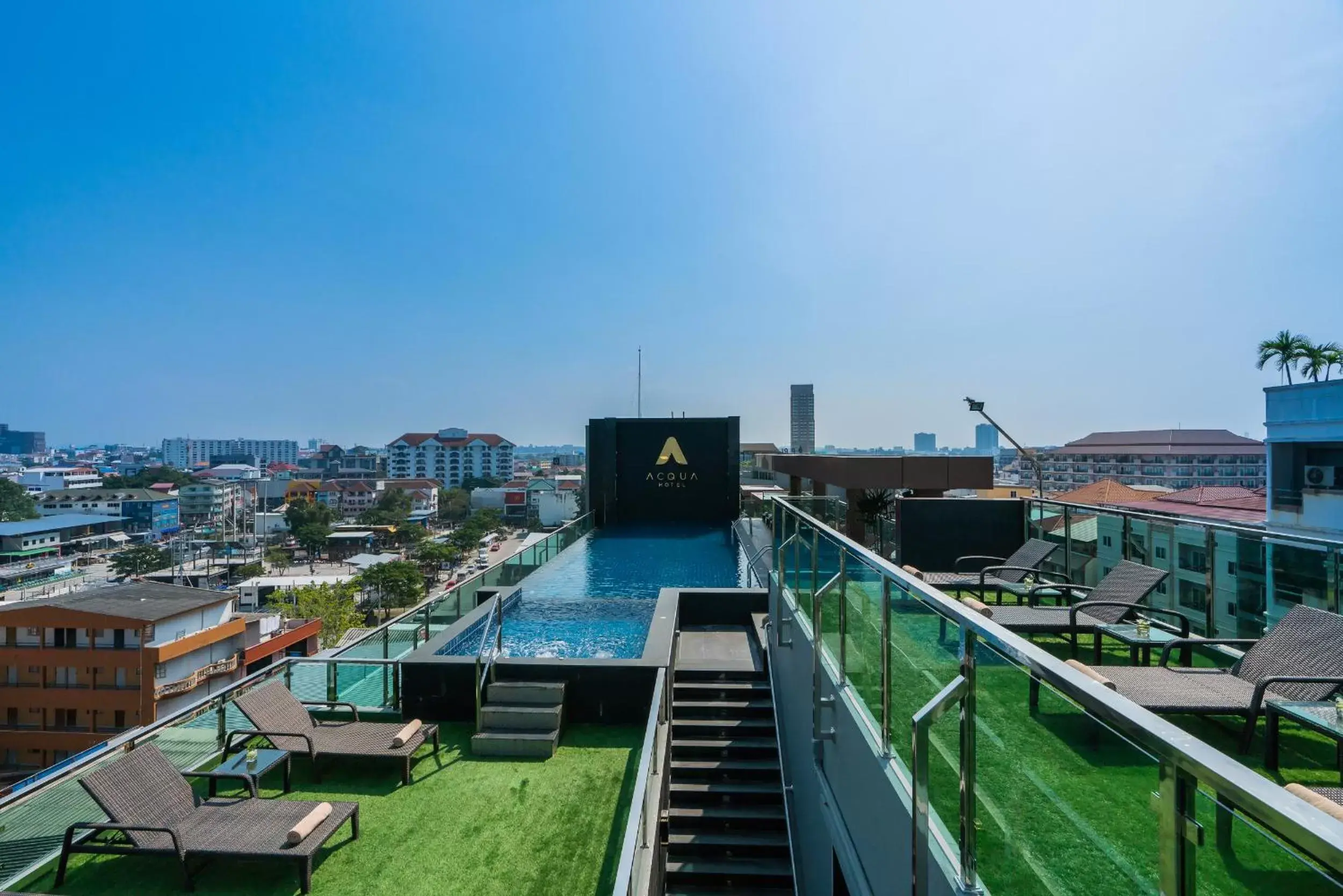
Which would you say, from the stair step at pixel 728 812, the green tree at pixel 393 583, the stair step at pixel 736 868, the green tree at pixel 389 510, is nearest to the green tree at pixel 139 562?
the green tree at pixel 389 510

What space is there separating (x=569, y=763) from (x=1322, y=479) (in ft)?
66.9

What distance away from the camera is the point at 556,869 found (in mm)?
3979

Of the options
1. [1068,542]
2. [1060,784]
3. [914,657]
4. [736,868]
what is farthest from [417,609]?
[1060,784]

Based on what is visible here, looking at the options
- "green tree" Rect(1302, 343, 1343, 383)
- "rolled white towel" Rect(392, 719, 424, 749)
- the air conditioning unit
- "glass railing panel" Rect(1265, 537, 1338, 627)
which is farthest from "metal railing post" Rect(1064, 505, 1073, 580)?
"green tree" Rect(1302, 343, 1343, 383)

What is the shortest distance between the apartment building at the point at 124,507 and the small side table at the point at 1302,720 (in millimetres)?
129136

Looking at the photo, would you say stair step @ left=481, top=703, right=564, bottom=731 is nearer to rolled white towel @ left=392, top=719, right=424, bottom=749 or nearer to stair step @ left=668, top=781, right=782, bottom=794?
rolled white towel @ left=392, top=719, right=424, bottom=749

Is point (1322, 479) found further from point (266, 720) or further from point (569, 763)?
point (266, 720)

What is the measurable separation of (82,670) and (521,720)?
29443 millimetres

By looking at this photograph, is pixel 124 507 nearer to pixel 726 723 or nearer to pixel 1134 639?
pixel 726 723

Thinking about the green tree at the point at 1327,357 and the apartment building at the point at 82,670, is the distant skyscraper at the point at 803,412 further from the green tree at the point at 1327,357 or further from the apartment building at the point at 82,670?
the apartment building at the point at 82,670

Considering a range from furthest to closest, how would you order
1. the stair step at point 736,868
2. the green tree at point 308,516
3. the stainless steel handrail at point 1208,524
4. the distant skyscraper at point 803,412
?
1. the distant skyscraper at point 803,412
2. the green tree at point 308,516
3. the stair step at point 736,868
4. the stainless steel handrail at point 1208,524

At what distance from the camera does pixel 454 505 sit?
106812mm

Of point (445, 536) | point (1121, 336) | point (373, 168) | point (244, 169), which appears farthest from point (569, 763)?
point (445, 536)

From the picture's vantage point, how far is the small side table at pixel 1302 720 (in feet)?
7.44
